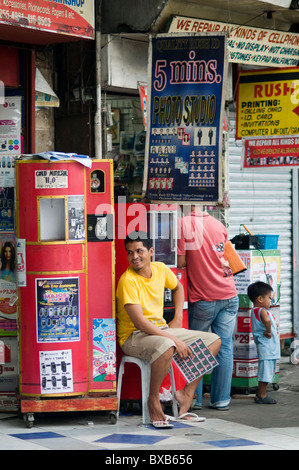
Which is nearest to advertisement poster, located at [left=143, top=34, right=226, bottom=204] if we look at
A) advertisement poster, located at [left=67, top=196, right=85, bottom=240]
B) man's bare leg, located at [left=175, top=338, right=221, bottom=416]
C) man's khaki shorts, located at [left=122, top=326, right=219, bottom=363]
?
advertisement poster, located at [left=67, top=196, right=85, bottom=240]

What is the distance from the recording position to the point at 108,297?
6855 millimetres

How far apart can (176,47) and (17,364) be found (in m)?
3.12

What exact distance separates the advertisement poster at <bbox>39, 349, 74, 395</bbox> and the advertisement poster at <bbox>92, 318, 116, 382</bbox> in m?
0.23

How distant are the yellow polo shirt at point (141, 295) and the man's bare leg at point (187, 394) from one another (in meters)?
0.49

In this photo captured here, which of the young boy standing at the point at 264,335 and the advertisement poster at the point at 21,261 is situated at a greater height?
the advertisement poster at the point at 21,261

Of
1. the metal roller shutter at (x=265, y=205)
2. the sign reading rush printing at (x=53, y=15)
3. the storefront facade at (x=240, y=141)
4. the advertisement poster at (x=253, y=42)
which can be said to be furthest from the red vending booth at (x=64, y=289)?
the metal roller shutter at (x=265, y=205)

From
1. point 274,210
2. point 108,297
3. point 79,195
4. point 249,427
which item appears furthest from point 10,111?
point 274,210

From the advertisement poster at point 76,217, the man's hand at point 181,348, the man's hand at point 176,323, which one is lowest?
the man's hand at point 181,348

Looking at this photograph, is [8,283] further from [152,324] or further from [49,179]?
[152,324]

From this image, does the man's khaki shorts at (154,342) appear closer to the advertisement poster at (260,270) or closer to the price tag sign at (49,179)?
the price tag sign at (49,179)

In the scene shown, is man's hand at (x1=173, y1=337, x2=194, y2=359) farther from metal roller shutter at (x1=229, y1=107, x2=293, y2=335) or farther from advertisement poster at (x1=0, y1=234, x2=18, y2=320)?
metal roller shutter at (x1=229, y1=107, x2=293, y2=335)

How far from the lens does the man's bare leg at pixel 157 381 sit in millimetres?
6691

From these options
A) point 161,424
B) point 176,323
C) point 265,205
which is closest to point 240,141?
point 265,205

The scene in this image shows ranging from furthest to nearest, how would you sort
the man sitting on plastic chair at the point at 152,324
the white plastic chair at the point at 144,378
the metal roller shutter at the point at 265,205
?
the metal roller shutter at the point at 265,205 < the white plastic chair at the point at 144,378 < the man sitting on plastic chair at the point at 152,324
